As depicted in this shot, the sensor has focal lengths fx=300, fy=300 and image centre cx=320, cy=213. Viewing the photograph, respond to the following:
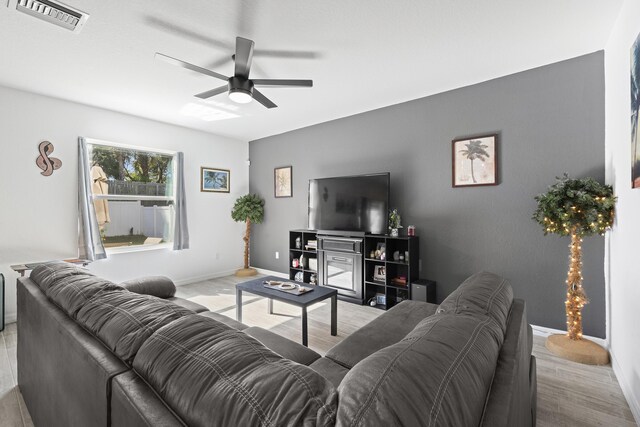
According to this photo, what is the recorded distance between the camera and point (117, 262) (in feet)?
14.3

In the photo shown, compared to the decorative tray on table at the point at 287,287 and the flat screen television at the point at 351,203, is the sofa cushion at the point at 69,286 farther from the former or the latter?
the flat screen television at the point at 351,203

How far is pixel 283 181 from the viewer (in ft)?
17.8

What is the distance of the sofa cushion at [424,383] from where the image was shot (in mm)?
596

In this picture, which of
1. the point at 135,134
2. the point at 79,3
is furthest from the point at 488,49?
the point at 135,134

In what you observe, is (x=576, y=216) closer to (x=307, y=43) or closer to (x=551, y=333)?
(x=551, y=333)

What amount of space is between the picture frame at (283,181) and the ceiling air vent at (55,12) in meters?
3.35

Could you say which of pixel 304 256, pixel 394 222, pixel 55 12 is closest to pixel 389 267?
pixel 394 222

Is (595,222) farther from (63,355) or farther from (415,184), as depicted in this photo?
(63,355)

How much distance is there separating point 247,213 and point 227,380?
4.99 metres

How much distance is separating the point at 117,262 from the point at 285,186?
9.21 feet

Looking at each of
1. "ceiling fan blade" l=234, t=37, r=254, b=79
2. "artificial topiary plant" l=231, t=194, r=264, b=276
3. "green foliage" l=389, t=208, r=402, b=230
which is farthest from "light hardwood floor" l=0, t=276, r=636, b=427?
"ceiling fan blade" l=234, t=37, r=254, b=79

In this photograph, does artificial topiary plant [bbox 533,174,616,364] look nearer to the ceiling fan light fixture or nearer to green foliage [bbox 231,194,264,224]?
the ceiling fan light fixture

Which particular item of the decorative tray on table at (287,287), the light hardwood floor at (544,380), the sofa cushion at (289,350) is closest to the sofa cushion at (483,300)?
the sofa cushion at (289,350)

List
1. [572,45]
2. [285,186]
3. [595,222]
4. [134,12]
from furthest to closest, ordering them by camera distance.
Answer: [285,186] → [572,45] → [595,222] → [134,12]
